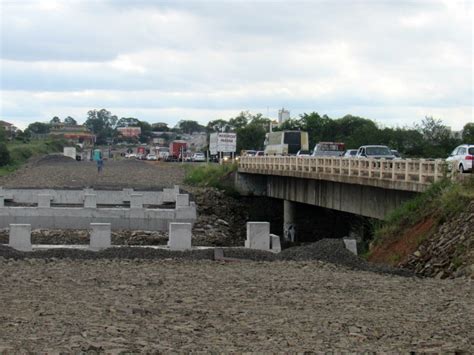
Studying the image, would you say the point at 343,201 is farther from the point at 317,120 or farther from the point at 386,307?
the point at 317,120

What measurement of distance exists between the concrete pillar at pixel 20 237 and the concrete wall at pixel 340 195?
44.3ft

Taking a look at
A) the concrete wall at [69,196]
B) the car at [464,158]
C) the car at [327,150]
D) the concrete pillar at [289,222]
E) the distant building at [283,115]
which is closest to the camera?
the car at [464,158]

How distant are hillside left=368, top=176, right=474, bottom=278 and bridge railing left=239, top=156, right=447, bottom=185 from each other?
1.17 m

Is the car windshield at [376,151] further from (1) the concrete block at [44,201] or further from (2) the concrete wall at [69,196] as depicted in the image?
(1) the concrete block at [44,201]

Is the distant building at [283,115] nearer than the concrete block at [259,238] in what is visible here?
No

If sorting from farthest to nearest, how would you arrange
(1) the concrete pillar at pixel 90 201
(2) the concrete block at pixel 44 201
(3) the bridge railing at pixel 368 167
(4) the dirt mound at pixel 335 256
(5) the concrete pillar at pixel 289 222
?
(5) the concrete pillar at pixel 289 222
(2) the concrete block at pixel 44 201
(1) the concrete pillar at pixel 90 201
(3) the bridge railing at pixel 368 167
(4) the dirt mound at pixel 335 256

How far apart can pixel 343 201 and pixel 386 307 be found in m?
25.5

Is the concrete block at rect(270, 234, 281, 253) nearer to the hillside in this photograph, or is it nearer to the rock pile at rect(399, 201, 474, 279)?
the hillside

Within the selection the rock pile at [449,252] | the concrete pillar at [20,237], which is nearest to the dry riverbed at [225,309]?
the rock pile at [449,252]

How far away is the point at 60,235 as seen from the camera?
110ft

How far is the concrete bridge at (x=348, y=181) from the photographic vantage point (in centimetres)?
3094

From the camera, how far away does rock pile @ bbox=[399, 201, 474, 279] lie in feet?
67.8

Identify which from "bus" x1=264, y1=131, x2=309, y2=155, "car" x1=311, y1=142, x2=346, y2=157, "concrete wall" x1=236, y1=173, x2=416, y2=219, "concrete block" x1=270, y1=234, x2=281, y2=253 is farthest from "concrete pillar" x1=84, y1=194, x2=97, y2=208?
"bus" x1=264, y1=131, x2=309, y2=155

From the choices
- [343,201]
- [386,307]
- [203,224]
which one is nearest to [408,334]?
[386,307]
